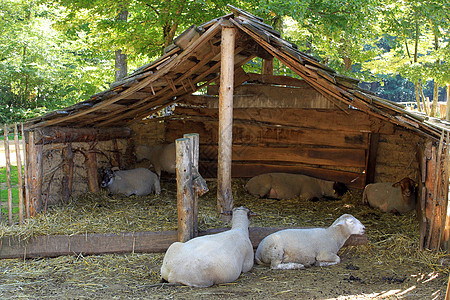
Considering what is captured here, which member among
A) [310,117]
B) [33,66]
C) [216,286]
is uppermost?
[33,66]

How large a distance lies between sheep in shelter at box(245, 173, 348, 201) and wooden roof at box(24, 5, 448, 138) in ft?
6.04

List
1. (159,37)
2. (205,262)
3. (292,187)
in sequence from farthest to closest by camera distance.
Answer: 1. (159,37)
2. (292,187)
3. (205,262)

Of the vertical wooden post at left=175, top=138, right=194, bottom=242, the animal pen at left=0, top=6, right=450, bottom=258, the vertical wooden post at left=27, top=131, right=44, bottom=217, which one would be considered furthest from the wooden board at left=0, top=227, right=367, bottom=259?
the vertical wooden post at left=27, top=131, right=44, bottom=217

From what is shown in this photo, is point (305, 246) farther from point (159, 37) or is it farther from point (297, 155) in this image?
point (159, 37)

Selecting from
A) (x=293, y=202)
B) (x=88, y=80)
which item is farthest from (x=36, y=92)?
(x=293, y=202)

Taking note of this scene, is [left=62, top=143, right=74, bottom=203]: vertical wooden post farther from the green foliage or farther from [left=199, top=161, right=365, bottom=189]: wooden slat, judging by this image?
the green foliage

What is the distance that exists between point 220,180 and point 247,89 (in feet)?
12.0

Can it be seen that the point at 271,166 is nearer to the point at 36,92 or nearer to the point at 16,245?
the point at 16,245

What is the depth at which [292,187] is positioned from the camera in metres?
9.23

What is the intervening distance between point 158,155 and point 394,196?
17.3ft

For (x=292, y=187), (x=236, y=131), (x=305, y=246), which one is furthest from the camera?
(x=236, y=131)

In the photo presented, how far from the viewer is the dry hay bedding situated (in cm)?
475

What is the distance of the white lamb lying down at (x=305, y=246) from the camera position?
5.49 meters

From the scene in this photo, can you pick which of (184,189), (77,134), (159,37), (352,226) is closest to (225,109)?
(184,189)
